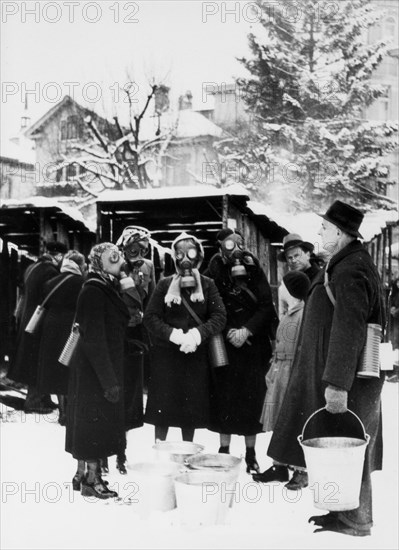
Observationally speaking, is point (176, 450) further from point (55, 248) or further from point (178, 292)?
point (55, 248)

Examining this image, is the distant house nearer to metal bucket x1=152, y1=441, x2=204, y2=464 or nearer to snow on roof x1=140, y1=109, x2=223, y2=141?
snow on roof x1=140, y1=109, x2=223, y2=141

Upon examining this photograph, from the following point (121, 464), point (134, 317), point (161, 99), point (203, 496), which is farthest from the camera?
point (161, 99)

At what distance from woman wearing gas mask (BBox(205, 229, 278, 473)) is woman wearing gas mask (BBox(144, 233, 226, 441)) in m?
0.13

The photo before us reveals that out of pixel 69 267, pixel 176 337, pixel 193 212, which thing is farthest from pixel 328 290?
pixel 69 267

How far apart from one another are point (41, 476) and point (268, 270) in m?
2.28

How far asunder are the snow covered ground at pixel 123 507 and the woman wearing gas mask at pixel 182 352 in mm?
262

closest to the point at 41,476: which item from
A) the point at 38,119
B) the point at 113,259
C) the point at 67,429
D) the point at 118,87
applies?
the point at 67,429

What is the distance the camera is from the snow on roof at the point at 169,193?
14.8 feet

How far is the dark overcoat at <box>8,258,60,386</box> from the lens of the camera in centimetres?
476

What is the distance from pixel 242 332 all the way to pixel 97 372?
1.08 metres

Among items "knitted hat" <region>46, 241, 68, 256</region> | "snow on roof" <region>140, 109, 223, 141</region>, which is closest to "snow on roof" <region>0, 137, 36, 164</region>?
"snow on roof" <region>140, 109, 223, 141</region>

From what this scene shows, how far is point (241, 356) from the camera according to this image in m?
4.30

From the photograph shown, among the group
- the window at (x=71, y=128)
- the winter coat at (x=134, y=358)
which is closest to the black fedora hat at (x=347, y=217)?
the winter coat at (x=134, y=358)

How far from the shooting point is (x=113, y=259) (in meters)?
3.74
